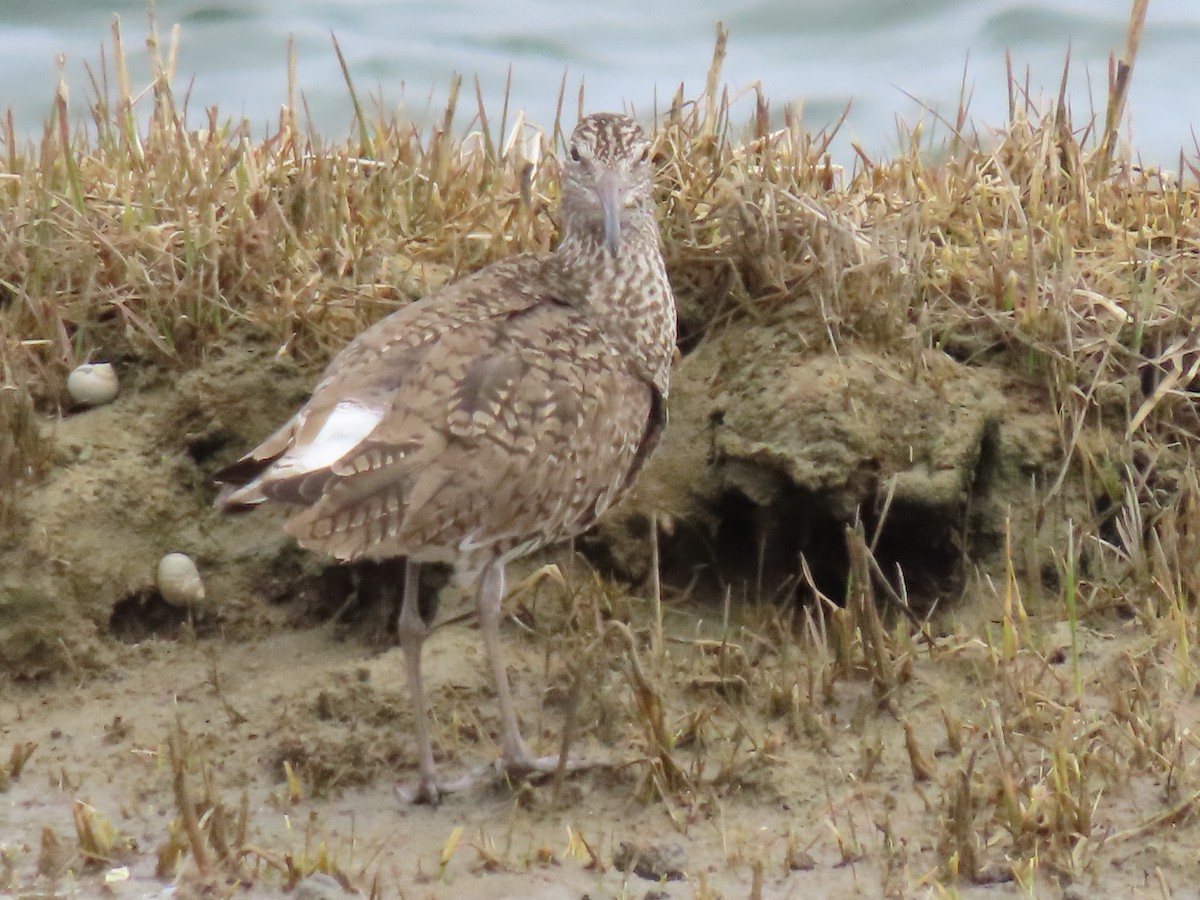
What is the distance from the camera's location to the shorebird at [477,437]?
4.12 m

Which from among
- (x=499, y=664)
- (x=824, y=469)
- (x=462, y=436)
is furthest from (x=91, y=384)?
(x=824, y=469)

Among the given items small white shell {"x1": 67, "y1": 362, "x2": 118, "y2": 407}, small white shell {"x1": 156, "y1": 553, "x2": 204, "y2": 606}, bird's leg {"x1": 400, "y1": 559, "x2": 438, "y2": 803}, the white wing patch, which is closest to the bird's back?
the white wing patch

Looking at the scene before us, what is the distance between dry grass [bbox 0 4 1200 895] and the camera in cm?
411

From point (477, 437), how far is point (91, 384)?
141 cm

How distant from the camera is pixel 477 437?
423cm

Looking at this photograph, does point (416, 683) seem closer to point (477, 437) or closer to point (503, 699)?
point (503, 699)

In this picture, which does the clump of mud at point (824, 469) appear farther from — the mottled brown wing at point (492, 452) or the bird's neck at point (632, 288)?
the mottled brown wing at point (492, 452)

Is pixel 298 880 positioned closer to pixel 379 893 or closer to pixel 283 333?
pixel 379 893

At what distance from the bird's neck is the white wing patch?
83 cm

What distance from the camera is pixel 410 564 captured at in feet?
14.9

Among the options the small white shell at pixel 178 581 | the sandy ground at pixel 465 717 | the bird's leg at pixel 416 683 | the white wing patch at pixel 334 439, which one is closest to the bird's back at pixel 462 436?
the white wing patch at pixel 334 439

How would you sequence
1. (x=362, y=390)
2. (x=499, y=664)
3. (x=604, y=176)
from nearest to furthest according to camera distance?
(x=362, y=390)
(x=499, y=664)
(x=604, y=176)

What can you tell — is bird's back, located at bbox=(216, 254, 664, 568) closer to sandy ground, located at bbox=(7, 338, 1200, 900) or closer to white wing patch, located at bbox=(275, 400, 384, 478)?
white wing patch, located at bbox=(275, 400, 384, 478)

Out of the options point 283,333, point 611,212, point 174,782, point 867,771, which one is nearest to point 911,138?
point 611,212
